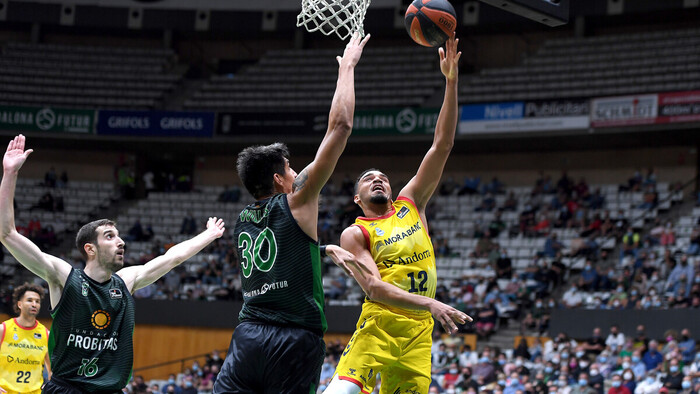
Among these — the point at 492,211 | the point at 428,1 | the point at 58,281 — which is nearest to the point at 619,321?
the point at 492,211

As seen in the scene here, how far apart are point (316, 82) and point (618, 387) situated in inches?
693

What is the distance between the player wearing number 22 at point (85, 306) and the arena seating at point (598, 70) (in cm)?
1977

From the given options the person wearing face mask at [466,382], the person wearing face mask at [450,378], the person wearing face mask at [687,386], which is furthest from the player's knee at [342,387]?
the person wearing face mask at [450,378]

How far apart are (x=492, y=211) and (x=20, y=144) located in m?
20.2

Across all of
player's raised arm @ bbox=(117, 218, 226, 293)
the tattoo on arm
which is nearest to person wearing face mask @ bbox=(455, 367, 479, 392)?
player's raised arm @ bbox=(117, 218, 226, 293)

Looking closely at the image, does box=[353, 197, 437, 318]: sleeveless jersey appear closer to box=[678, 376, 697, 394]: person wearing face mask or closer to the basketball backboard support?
the basketball backboard support

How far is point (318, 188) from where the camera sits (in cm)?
440

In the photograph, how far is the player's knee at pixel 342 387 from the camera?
570cm

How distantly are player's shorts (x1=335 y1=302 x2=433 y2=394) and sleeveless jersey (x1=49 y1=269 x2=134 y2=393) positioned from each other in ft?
4.96

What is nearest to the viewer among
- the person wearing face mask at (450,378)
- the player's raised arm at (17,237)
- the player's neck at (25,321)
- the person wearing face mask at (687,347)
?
A: the player's raised arm at (17,237)

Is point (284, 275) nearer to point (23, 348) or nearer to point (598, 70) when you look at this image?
point (23, 348)

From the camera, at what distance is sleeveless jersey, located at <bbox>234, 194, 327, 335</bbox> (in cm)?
445

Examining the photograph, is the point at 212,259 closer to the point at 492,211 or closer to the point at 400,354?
the point at 492,211

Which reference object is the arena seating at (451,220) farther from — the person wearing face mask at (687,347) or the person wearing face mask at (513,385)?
the person wearing face mask at (513,385)
